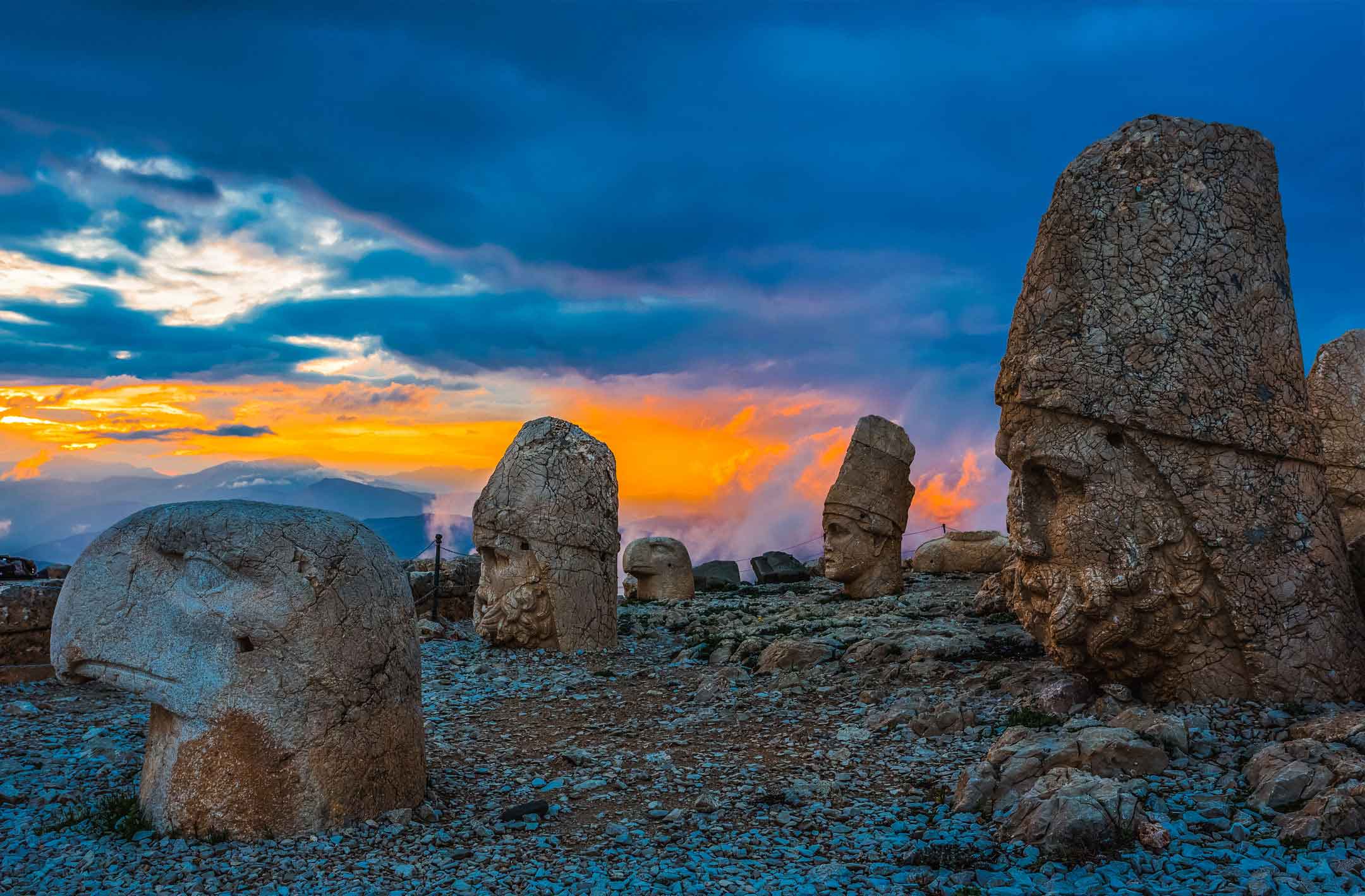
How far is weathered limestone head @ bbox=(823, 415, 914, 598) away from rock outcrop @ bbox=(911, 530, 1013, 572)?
4.21 m

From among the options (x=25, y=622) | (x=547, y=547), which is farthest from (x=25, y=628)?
(x=547, y=547)

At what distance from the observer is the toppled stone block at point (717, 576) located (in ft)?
84.0

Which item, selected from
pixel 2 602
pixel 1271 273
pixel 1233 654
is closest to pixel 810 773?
pixel 1233 654

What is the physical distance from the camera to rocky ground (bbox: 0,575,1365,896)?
5926 mm

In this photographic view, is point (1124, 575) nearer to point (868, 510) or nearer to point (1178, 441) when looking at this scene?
point (1178, 441)

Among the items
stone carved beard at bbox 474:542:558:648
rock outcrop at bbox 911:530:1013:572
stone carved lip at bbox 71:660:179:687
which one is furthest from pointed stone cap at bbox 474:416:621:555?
rock outcrop at bbox 911:530:1013:572

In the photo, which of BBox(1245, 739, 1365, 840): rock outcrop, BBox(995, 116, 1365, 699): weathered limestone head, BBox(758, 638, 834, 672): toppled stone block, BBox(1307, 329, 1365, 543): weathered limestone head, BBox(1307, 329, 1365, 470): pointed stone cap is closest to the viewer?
BBox(1245, 739, 1365, 840): rock outcrop

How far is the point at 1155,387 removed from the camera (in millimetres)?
8531

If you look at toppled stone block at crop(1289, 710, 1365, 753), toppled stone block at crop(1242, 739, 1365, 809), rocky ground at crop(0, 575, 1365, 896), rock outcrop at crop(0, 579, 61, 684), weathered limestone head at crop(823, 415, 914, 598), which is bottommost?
rocky ground at crop(0, 575, 1365, 896)

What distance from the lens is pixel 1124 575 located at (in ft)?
27.6

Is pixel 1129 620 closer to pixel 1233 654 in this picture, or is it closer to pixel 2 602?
pixel 1233 654

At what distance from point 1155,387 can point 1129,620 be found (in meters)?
2.04

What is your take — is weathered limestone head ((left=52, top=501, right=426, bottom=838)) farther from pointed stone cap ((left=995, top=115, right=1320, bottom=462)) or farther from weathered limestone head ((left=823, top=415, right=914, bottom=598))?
weathered limestone head ((left=823, top=415, right=914, bottom=598))

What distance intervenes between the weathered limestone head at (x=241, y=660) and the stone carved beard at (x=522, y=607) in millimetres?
7221
